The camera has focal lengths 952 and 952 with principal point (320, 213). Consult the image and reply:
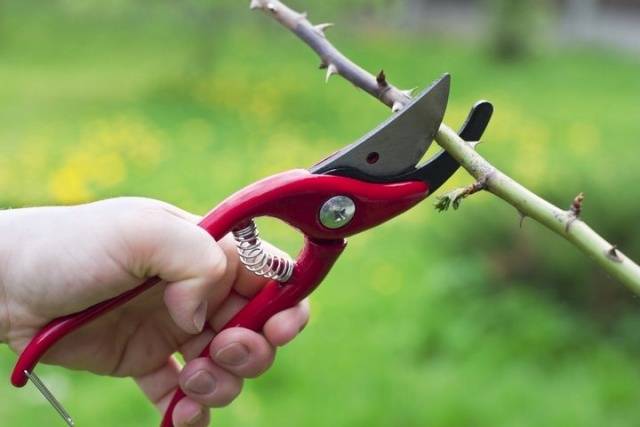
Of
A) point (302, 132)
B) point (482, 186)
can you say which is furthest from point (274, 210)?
point (302, 132)

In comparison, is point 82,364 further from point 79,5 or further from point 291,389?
point 79,5

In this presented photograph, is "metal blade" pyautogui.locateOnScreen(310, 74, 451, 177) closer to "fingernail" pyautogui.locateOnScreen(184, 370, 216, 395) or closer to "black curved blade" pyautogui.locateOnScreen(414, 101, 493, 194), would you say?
"black curved blade" pyautogui.locateOnScreen(414, 101, 493, 194)

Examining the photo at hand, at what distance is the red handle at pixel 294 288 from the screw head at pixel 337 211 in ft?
0.18

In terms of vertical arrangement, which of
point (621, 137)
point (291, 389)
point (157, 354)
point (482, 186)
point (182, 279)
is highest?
point (621, 137)

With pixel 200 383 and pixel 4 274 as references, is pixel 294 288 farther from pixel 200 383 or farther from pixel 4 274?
pixel 4 274

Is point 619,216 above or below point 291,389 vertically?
above

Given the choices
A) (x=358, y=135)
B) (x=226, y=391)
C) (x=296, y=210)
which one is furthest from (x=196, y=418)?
(x=358, y=135)

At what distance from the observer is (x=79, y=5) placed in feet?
21.9

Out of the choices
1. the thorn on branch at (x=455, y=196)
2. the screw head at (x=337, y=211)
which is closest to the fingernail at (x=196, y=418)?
the screw head at (x=337, y=211)

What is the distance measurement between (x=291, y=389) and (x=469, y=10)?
339 inches

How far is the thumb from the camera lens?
959 mm

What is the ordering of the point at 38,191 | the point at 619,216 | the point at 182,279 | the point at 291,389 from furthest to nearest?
the point at 38,191, the point at 619,216, the point at 291,389, the point at 182,279

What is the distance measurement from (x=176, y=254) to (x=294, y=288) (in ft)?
0.58

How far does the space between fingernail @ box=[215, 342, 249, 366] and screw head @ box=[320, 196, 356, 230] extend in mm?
216
